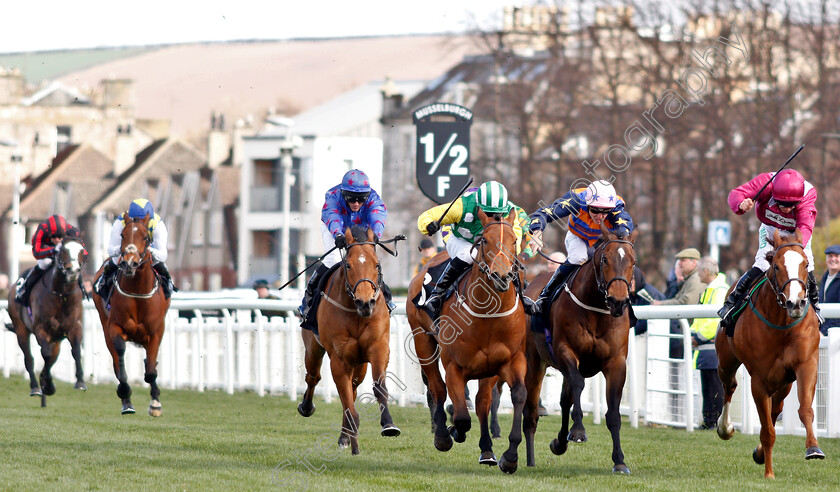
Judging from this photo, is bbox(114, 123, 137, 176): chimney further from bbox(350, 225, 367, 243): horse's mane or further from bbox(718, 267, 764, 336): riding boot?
bbox(718, 267, 764, 336): riding boot

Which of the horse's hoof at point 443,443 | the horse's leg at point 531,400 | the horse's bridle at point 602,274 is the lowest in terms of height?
the horse's hoof at point 443,443

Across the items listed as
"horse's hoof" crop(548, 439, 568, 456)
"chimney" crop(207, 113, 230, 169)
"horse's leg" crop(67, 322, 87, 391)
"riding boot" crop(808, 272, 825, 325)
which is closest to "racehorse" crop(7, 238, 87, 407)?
"horse's leg" crop(67, 322, 87, 391)

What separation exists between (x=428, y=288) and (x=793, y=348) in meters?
2.65

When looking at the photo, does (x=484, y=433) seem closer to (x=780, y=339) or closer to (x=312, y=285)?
(x=780, y=339)

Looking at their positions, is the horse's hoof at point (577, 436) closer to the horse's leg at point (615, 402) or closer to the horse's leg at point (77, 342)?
the horse's leg at point (615, 402)

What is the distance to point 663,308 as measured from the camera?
12023 mm

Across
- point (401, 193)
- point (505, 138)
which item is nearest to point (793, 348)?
point (505, 138)

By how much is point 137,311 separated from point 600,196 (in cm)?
562

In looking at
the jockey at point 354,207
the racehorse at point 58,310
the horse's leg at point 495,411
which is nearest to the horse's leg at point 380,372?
the jockey at point 354,207

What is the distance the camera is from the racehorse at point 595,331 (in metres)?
9.03

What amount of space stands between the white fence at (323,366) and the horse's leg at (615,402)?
2414 millimetres

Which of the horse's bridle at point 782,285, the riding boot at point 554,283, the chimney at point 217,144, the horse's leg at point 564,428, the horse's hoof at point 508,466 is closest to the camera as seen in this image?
the horse's bridle at point 782,285

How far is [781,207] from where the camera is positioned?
9.12 meters

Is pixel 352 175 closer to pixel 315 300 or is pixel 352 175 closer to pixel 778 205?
pixel 315 300
